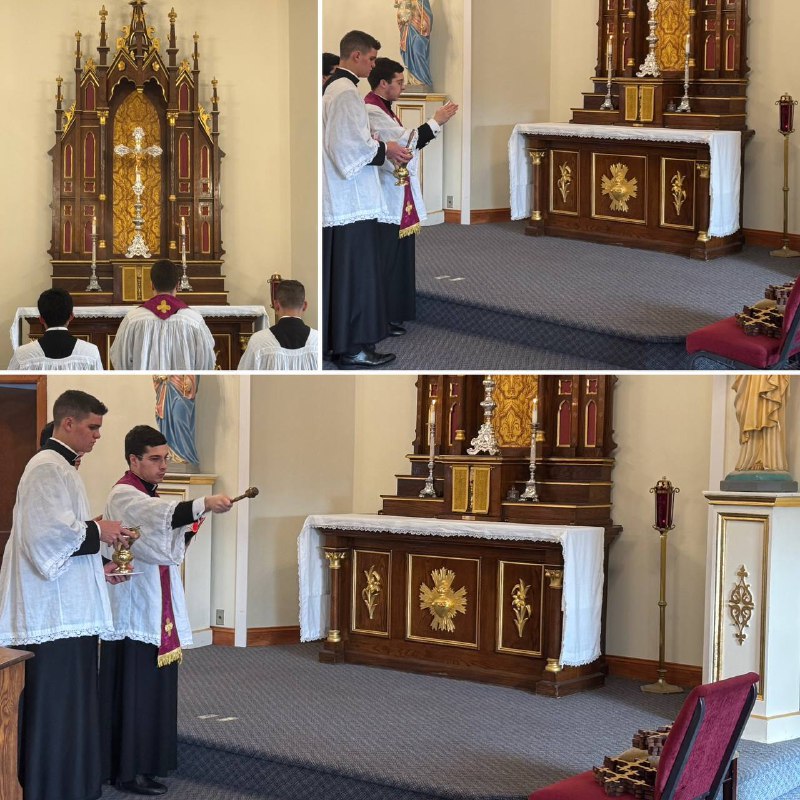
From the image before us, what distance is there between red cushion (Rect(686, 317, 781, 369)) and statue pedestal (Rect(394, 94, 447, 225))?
3.08 meters

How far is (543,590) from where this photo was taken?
7660mm

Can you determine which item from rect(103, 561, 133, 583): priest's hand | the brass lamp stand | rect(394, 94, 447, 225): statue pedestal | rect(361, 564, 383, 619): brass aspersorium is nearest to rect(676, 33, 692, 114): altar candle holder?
rect(394, 94, 447, 225): statue pedestal

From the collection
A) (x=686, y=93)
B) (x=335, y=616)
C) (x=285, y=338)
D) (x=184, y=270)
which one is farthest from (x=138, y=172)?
(x=686, y=93)

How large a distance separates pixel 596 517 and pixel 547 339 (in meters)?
1.44

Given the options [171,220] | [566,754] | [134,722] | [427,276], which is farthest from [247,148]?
[566,754]

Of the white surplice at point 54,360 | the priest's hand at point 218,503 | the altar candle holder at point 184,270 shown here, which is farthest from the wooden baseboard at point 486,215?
the priest's hand at point 218,503

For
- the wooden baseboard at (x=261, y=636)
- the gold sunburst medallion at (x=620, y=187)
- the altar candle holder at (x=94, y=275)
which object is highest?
the gold sunburst medallion at (x=620, y=187)

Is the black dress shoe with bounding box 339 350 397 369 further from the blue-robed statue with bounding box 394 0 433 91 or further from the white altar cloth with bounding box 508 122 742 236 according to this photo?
the blue-robed statue with bounding box 394 0 433 91

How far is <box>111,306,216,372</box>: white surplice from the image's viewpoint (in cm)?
611

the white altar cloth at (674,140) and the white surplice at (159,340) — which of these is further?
the white altar cloth at (674,140)

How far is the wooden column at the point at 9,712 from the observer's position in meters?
4.89

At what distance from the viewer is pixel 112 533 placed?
18.0ft

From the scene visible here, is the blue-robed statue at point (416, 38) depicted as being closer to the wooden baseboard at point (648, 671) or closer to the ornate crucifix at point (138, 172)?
the ornate crucifix at point (138, 172)

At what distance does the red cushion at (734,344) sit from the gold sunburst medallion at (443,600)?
233 centimetres
